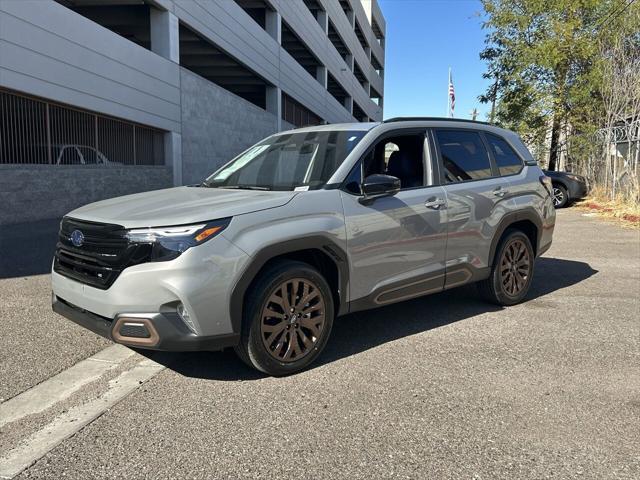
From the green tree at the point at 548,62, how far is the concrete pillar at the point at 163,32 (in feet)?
41.4

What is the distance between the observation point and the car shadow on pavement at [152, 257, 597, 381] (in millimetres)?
3887

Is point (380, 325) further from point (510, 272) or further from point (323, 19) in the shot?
point (323, 19)

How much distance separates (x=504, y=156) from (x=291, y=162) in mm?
2533

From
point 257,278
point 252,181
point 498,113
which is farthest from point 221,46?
point 257,278

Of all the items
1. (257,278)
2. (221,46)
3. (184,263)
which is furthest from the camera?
(221,46)

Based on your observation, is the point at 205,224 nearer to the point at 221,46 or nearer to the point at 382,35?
the point at 221,46

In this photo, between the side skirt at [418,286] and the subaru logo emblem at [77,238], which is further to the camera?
the side skirt at [418,286]

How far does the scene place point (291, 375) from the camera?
3.74 m

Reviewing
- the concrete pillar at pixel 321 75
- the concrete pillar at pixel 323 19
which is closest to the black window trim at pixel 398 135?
the concrete pillar at pixel 323 19

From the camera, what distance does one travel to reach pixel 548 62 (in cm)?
1941

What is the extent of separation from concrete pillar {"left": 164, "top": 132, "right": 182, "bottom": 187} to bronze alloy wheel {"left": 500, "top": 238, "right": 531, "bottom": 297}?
13416mm

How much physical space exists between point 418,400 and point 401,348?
37.5 inches

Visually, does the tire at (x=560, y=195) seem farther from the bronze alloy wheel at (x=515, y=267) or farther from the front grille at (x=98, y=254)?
the front grille at (x=98, y=254)

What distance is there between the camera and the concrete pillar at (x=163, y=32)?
16188 mm
